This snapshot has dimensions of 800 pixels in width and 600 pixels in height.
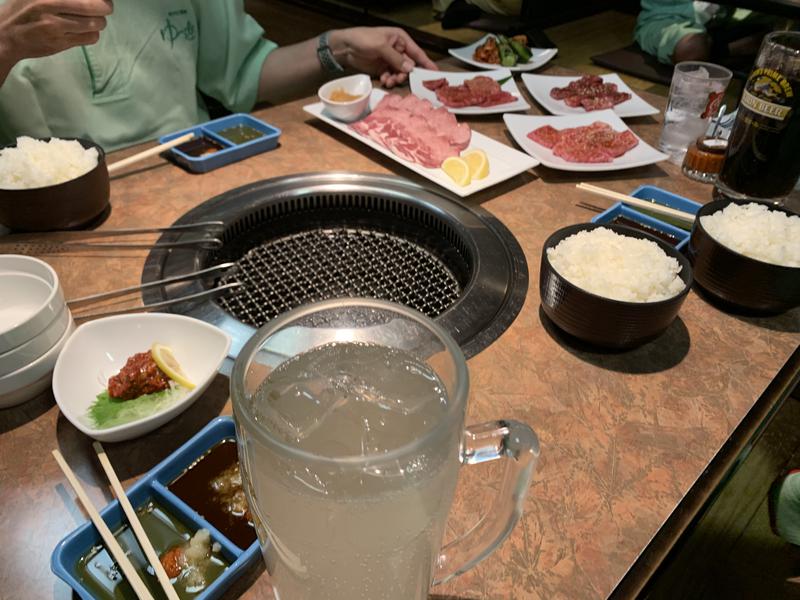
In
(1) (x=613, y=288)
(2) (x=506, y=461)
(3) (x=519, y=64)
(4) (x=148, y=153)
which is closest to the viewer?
(2) (x=506, y=461)

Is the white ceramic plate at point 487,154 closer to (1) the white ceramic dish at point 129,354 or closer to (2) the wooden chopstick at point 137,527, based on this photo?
(1) the white ceramic dish at point 129,354

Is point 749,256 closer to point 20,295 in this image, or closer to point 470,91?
point 470,91

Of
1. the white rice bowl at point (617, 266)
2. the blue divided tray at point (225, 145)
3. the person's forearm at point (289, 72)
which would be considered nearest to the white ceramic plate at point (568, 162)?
the white rice bowl at point (617, 266)

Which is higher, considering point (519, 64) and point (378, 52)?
point (378, 52)

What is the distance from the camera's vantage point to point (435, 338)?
717mm

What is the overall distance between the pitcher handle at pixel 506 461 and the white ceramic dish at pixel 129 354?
59 centimetres

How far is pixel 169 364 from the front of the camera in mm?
1173

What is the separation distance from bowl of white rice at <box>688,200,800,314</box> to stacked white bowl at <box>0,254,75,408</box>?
1.46m

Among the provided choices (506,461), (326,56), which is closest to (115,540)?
(506,461)

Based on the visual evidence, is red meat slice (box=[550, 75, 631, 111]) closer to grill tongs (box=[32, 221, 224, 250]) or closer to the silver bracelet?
the silver bracelet

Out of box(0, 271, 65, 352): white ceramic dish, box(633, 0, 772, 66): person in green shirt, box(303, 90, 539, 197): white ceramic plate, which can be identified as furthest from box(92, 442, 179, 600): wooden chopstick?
box(633, 0, 772, 66): person in green shirt

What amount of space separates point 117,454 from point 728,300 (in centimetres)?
140

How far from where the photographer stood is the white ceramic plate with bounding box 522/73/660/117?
2455 mm

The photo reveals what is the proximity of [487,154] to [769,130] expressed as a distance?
844 mm
